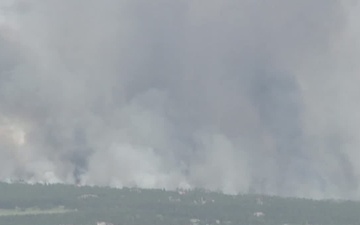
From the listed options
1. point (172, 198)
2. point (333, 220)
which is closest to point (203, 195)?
point (172, 198)

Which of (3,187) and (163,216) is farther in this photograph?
(3,187)

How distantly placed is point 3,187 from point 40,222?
40.6 feet

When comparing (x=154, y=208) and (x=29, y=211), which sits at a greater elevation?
(x=154, y=208)

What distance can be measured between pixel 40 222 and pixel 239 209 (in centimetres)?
1256

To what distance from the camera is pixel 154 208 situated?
115375mm

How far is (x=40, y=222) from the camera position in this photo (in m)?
110

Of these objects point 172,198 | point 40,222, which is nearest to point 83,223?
point 40,222

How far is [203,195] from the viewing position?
395 ft

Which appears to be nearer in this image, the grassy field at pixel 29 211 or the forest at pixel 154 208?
the forest at pixel 154 208

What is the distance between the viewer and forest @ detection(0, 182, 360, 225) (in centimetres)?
11119

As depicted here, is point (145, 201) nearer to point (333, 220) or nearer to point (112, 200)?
point (112, 200)

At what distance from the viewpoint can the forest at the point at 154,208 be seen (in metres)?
111

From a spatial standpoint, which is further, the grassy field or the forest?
the grassy field

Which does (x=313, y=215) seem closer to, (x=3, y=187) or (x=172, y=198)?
(x=172, y=198)
